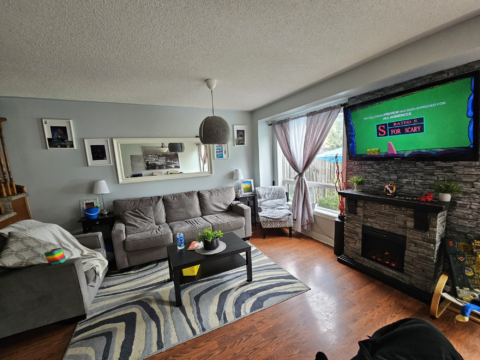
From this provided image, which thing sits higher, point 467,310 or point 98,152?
point 98,152

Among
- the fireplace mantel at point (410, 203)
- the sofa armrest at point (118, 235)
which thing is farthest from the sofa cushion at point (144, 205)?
the fireplace mantel at point (410, 203)

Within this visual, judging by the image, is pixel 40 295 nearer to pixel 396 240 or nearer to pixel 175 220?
pixel 175 220

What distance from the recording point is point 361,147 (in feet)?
8.15

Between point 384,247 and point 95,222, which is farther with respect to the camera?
point 95,222

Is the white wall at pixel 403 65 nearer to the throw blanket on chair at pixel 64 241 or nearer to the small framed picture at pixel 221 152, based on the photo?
the small framed picture at pixel 221 152

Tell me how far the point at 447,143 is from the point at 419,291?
1465mm

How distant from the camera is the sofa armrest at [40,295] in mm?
1641

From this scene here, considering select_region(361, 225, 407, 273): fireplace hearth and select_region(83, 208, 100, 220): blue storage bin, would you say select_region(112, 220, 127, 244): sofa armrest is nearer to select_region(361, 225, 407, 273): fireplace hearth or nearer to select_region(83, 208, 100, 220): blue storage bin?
select_region(83, 208, 100, 220): blue storage bin

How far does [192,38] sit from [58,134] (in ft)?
8.91

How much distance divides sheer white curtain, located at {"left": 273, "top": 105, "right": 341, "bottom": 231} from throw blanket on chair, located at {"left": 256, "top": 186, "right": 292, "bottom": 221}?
24 cm

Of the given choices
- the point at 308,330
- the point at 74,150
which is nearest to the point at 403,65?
the point at 308,330

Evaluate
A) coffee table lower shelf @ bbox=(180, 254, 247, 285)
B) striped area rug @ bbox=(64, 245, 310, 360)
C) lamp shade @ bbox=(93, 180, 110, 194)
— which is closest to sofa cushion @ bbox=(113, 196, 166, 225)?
lamp shade @ bbox=(93, 180, 110, 194)

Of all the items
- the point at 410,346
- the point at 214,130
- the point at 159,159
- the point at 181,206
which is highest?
the point at 214,130

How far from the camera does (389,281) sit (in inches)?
85.6
